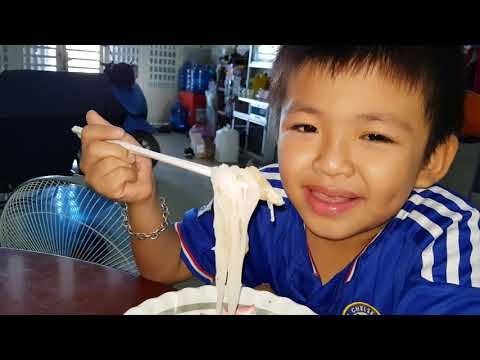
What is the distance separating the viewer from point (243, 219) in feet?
2.38

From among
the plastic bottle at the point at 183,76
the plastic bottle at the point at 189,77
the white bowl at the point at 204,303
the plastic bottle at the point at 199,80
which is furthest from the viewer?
the plastic bottle at the point at 183,76

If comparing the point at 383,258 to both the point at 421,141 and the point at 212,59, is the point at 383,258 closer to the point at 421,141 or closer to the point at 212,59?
the point at 421,141

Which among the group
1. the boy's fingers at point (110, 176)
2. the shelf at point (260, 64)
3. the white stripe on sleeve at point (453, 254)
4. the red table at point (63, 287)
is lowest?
the red table at point (63, 287)

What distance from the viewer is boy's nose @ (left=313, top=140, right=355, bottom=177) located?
2.17 feet

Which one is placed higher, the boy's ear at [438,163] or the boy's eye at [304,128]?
the boy's eye at [304,128]

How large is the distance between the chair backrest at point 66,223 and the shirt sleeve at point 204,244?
187mm

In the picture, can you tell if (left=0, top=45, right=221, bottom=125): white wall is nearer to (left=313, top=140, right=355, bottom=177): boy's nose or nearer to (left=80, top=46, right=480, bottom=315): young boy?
(left=80, top=46, right=480, bottom=315): young boy

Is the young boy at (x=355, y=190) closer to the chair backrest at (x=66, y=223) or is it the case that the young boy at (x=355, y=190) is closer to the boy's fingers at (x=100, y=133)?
the boy's fingers at (x=100, y=133)

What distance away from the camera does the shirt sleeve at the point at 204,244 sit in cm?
102

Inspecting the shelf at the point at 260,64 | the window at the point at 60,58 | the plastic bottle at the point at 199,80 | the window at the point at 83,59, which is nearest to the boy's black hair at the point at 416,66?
the shelf at the point at 260,64

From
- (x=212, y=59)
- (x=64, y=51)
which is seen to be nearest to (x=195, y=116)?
(x=212, y=59)

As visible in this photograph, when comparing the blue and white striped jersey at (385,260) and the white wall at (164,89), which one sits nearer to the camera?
the blue and white striped jersey at (385,260)

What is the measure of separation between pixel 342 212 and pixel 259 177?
18 centimetres

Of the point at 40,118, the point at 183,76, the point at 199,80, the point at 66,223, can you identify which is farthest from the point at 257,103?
the point at 66,223
